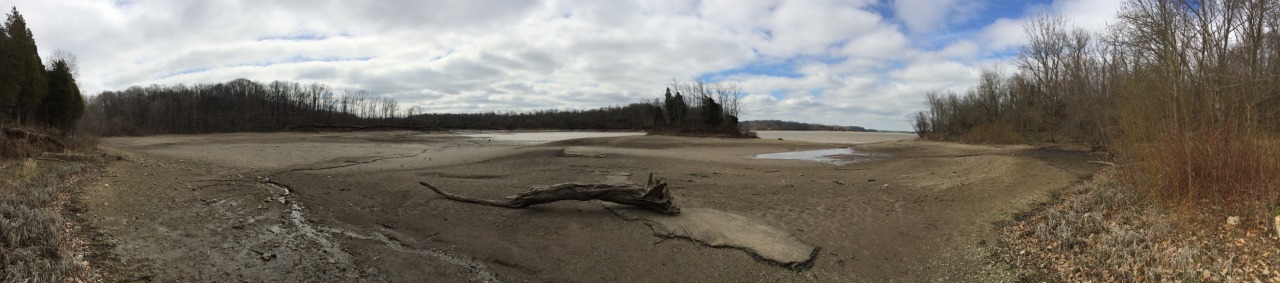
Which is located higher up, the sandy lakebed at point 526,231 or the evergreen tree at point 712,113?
the evergreen tree at point 712,113

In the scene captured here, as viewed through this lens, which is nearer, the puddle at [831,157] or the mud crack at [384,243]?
the mud crack at [384,243]

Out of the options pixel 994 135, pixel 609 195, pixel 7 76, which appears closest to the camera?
pixel 609 195

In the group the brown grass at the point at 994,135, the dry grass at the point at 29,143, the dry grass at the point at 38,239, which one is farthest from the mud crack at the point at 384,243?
the brown grass at the point at 994,135

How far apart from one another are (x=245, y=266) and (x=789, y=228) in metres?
6.71

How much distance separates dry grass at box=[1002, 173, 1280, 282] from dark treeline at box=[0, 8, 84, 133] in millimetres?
23123

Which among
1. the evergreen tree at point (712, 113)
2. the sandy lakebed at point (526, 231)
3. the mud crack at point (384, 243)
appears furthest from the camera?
the evergreen tree at point (712, 113)

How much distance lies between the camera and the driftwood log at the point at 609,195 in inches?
363

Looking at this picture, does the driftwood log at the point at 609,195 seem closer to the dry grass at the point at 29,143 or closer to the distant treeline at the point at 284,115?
the dry grass at the point at 29,143

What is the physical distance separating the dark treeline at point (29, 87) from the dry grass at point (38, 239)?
11.9m

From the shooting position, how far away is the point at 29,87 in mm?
19453

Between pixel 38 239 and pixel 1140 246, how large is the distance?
1055cm

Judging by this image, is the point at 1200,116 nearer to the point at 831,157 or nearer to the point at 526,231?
the point at 526,231

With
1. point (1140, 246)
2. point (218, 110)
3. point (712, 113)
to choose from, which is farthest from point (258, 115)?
point (1140, 246)

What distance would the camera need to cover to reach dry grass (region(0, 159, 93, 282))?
461 centimetres
